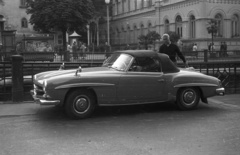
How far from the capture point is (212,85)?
8727mm

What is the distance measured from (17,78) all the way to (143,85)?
3763mm

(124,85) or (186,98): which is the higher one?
(124,85)

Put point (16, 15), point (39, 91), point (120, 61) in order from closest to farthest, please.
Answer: point (39, 91)
point (120, 61)
point (16, 15)

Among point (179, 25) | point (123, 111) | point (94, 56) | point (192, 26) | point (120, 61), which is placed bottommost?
point (123, 111)

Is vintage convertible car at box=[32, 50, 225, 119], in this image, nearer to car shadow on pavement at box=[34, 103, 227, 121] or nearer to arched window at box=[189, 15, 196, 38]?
car shadow on pavement at box=[34, 103, 227, 121]

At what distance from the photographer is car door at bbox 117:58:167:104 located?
26.0 ft

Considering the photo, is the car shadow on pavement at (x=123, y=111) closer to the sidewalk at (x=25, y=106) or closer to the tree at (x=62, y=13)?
the sidewalk at (x=25, y=106)

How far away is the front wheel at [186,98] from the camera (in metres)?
8.58

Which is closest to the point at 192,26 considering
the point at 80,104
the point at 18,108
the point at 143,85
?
the point at 143,85

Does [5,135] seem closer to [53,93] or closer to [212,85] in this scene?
[53,93]

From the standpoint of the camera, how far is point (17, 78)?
32.1 ft

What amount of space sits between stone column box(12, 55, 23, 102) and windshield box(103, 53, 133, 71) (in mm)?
2679

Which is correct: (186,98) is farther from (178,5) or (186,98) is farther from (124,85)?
(178,5)

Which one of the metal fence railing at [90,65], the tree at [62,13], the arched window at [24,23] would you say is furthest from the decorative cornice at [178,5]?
the arched window at [24,23]
